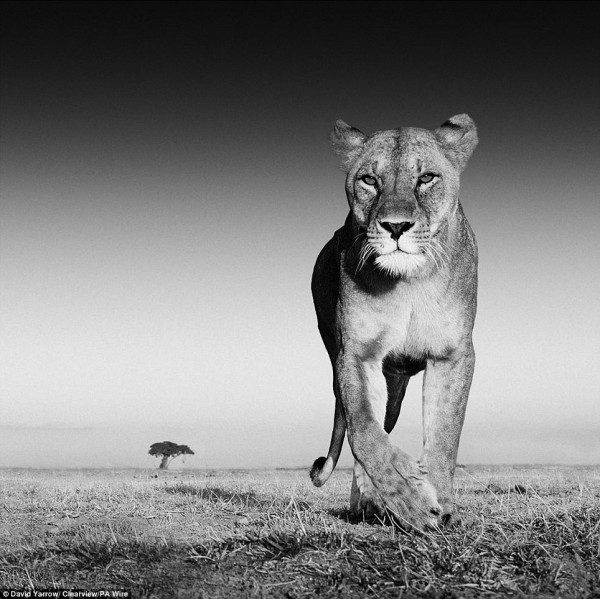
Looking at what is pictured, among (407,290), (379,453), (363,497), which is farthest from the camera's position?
(363,497)

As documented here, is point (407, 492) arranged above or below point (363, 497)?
above

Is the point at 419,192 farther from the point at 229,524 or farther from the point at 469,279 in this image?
the point at 229,524

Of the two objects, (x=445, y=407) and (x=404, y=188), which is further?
(x=445, y=407)

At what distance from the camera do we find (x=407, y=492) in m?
4.69

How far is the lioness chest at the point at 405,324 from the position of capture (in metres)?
5.65

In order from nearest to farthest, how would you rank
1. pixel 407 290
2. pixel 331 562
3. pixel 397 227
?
pixel 331 562, pixel 397 227, pixel 407 290

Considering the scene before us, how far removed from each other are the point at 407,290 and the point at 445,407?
90 cm

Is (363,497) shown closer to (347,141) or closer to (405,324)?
(405,324)

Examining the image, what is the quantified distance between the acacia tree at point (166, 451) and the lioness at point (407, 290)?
2305cm

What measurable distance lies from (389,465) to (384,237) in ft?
4.86

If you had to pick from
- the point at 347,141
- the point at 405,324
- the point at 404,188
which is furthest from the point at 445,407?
the point at 347,141

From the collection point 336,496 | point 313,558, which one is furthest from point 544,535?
point 336,496

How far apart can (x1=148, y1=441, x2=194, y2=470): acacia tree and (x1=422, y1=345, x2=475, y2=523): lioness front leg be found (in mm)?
23609

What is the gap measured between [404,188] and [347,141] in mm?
907
